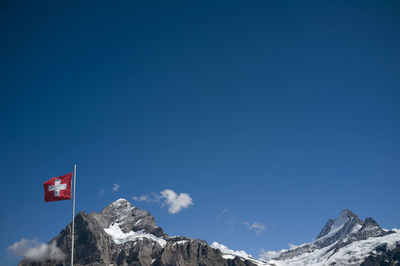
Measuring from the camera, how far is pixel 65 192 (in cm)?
4881

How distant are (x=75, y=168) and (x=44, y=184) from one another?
437cm

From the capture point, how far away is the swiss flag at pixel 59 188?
160ft

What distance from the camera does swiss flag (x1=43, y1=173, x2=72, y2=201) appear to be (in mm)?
48750

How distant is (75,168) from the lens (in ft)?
163

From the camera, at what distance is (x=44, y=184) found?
162ft

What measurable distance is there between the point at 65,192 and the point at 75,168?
3282mm

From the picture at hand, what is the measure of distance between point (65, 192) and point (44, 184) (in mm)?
3073

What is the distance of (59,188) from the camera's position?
48.8 meters
